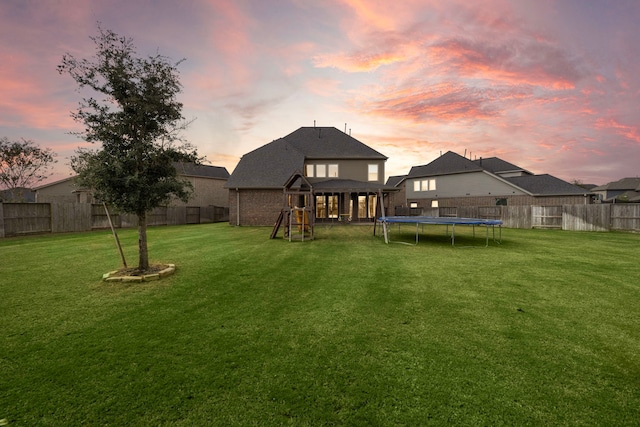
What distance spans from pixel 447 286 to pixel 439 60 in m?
14.2

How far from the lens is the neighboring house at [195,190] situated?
32.5 meters

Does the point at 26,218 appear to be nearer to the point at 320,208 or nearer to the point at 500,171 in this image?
the point at 320,208

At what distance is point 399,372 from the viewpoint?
3141 millimetres

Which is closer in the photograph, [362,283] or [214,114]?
[362,283]

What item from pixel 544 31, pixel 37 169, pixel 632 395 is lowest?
pixel 632 395

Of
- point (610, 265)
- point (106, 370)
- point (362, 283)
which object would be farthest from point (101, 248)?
point (610, 265)

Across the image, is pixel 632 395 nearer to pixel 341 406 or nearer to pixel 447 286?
pixel 341 406

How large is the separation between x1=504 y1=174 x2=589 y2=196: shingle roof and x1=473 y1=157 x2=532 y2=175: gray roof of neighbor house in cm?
477

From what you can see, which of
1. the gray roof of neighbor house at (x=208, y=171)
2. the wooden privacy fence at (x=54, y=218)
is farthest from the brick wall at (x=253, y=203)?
the gray roof of neighbor house at (x=208, y=171)

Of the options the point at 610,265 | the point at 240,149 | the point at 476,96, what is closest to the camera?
the point at 610,265

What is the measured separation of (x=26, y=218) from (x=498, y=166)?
4757 cm

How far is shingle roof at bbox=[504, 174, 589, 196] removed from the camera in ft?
88.8

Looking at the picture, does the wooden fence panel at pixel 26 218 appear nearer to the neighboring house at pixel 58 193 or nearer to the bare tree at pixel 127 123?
the bare tree at pixel 127 123

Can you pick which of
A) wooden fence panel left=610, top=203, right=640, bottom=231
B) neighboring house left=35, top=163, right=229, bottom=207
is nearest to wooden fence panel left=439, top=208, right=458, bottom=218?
wooden fence panel left=610, top=203, right=640, bottom=231
